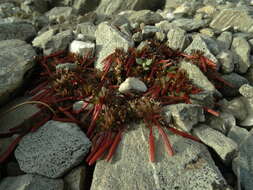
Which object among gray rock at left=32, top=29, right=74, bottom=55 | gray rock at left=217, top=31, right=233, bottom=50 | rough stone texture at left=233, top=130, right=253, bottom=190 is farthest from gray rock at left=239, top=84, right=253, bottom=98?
gray rock at left=32, top=29, right=74, bottom=55

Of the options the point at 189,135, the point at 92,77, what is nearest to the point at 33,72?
the point at 92,77

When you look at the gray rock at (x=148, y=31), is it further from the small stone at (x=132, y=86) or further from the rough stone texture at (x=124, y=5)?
the rough stone texture at (x=124, y=5)

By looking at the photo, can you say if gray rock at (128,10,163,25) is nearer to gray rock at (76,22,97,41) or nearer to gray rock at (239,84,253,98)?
gray rock at (76,22,97,41)

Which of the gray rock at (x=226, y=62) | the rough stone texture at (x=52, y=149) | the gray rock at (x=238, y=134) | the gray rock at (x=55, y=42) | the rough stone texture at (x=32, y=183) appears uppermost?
the gray rock at (x=226, y=62)

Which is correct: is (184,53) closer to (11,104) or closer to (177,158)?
(177,158)

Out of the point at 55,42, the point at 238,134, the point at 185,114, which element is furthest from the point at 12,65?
the point at 238,134

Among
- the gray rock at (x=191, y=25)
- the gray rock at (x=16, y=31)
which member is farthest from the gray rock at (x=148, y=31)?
the gray rock at (x=16, y=31)
